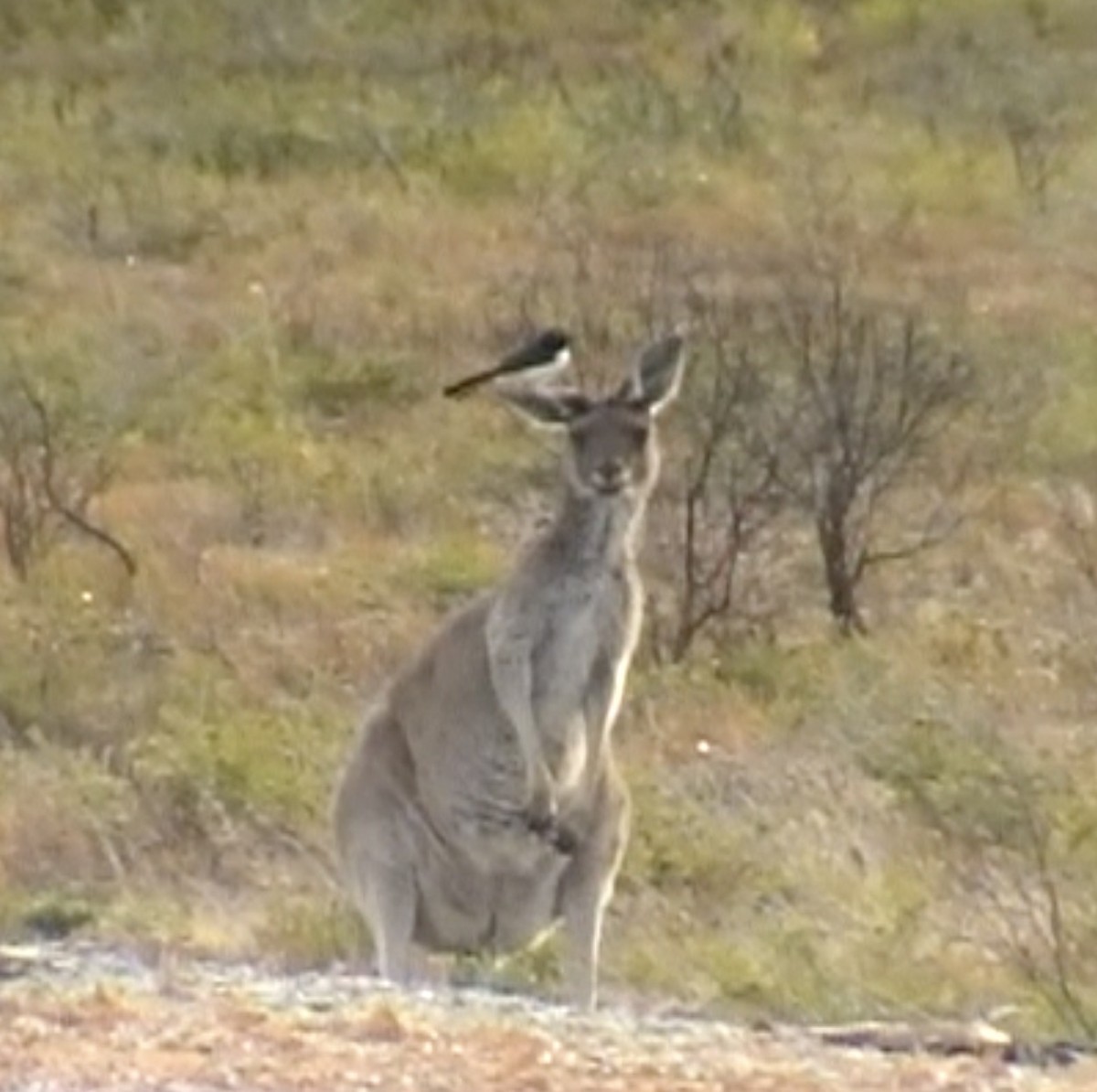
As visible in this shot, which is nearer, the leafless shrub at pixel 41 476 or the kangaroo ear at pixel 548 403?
the kangaroo ear at pixel 548 403

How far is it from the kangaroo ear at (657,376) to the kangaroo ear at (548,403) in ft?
0.36

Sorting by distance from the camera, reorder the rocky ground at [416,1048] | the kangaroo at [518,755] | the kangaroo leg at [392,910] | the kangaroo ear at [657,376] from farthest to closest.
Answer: the kangaroo ear at [657,376] < the kangaroo at [518,755] < the kangaroo leg at [392,910] < the rocky ground at [416,1048]

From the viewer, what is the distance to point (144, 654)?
1322 centimetres

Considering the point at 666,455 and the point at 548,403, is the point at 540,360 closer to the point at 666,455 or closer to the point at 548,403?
the point at 548,403

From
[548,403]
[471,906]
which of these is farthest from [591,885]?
[548,403]

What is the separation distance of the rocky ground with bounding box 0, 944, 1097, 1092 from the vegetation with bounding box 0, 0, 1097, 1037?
1.36 metres

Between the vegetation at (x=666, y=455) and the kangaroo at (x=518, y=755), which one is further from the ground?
the kangaroo at (x=518, y=755)

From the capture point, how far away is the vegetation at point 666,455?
1022 centimetres

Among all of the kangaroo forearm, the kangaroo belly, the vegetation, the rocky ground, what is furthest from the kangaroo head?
the rocky ground

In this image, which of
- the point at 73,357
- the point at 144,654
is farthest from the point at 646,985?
the point at 73,357

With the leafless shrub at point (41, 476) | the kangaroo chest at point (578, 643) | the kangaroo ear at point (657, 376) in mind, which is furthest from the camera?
the leafless shrub at point (41, 476)

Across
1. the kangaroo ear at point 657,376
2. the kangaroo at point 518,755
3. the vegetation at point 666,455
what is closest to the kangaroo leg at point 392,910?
the kangaroo at point 518,755

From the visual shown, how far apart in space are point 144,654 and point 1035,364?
22.1ft

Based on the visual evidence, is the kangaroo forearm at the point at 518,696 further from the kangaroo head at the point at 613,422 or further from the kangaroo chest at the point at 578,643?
the kangaroo head at the point at 613,422
